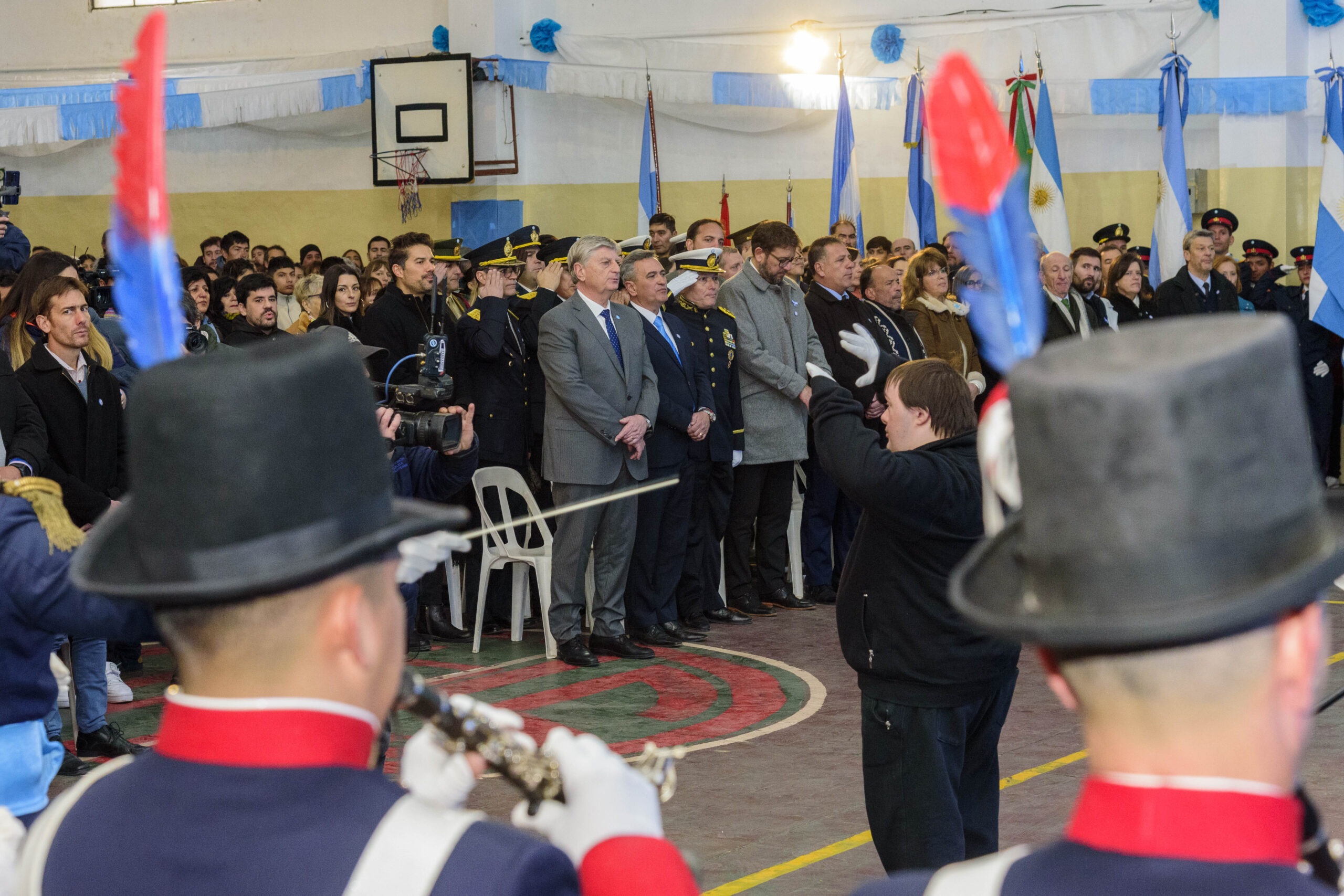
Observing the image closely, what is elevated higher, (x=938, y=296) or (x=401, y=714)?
(x=938, y=296)

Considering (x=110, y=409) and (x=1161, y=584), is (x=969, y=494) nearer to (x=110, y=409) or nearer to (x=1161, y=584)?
(x=1161, y=584)

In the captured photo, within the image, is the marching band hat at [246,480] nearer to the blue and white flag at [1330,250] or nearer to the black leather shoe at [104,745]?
the black leather shoe at [104,745]

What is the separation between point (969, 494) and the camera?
→ 330 centimetres

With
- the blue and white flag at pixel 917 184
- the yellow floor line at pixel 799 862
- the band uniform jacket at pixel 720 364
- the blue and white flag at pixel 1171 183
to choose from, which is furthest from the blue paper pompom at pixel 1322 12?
the yellow floor line at pixel 799 862

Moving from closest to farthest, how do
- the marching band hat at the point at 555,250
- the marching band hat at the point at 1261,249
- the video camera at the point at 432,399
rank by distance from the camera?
the video camera at the point at 432,399 → the marching band hat at the point at 555,250 → the marching band hat at the point at 1261,249

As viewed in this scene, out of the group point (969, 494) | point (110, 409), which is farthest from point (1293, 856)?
point (110, 409)

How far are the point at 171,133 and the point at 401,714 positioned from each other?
1112cm

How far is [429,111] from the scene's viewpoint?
538 inches

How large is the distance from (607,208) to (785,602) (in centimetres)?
752

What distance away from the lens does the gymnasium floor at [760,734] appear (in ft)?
13.6

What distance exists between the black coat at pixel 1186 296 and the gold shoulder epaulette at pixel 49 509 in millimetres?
8433

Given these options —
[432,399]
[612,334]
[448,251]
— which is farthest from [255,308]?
[612,334]

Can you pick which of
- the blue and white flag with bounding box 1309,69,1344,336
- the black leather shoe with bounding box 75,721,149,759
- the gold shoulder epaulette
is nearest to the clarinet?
the gold shoulder epaulette

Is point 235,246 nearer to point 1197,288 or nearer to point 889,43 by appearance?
point 889,43
